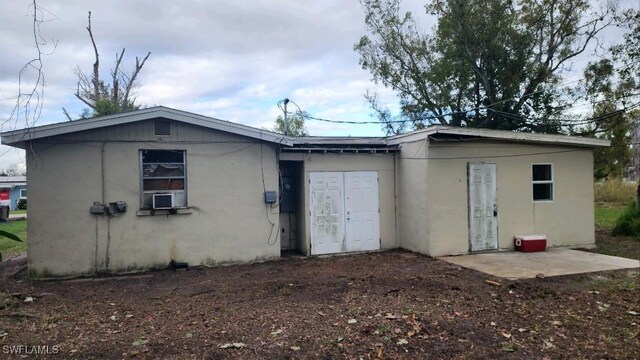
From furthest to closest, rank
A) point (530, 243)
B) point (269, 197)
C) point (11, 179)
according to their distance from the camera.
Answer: point (11, 179), point (530, 243), point (269, 197)

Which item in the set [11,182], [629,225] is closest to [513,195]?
[629,225]

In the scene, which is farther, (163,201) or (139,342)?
(163,201)

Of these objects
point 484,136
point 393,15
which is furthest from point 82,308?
point 393,15

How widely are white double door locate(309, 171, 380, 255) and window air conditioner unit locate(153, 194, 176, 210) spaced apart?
3137mm

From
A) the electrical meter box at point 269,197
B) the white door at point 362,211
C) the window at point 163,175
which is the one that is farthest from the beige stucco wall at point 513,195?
the window at point 163,175

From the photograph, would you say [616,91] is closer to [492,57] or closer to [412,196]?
[492,57]

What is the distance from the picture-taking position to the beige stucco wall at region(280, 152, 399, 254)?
33.3 ft

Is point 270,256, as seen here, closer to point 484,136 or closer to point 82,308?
point 82,308

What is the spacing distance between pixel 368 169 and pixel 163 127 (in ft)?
15.9

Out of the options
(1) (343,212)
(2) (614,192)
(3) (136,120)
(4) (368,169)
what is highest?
(3) (136,120)

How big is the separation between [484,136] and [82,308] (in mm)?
8639

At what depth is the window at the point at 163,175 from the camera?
347 inches

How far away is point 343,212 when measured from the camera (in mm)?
10438

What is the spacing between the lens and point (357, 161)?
10617 millimetres
